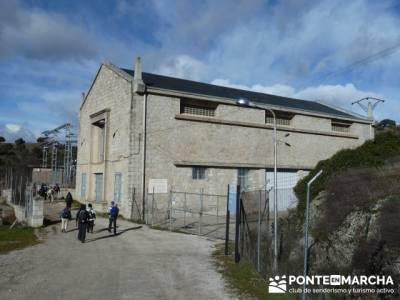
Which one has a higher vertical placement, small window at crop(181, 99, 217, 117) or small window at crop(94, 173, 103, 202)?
small window at crop(181, 99, 217, 117)

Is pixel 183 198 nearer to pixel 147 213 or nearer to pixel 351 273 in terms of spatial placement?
A: pixel 147 213

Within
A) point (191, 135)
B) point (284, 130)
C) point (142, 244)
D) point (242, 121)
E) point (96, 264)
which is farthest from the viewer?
point (284, 130)

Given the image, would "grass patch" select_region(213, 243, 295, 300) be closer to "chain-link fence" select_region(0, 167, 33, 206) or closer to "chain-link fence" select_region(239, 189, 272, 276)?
"chain-link fence" select_region(239, 189, 272, 276)

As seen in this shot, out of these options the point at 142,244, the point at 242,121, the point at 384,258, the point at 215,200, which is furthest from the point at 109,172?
the point at 384,258

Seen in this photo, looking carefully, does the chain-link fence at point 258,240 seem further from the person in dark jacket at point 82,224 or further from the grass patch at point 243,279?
the person in dark jacket at point 82,224

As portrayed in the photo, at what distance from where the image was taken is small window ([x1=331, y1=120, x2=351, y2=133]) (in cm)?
3853

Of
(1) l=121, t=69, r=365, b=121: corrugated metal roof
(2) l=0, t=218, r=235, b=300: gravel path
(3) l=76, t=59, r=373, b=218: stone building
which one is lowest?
(2) l=0, t=218, r=235, b=300: gravel path

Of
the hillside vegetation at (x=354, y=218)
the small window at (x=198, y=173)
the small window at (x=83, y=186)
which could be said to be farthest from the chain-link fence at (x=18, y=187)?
the hillside vegetation at (x=354, y=218)

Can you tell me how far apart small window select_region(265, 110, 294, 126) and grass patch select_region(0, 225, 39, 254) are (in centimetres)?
1933

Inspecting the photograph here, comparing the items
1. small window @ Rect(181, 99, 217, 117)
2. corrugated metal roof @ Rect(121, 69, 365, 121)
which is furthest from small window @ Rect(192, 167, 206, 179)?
corrugated metal roof @ Rect(121, 69, 365, 121)

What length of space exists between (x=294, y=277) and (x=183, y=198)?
17.8m

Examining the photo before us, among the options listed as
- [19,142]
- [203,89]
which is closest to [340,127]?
[203,89]

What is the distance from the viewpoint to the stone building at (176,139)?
88.2ft

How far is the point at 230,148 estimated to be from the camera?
30.6m
